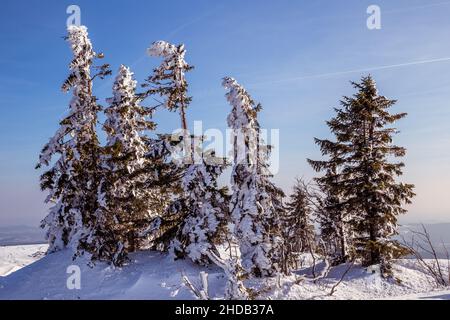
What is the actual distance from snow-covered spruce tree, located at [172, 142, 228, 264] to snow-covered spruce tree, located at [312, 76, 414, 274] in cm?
816

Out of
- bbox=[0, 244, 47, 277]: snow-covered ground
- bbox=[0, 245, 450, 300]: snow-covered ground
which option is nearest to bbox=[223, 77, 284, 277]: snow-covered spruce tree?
bbox=[0, 245, 450, 300]: snow-covered ground

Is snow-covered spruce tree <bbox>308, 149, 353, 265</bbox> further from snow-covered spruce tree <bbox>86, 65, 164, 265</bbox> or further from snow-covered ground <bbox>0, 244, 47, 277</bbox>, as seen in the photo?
snow-covered ground <bbox>0, 244, 47, 277</bbox>

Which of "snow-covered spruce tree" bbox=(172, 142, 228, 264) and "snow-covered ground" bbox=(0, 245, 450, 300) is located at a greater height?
"snow-covered spruce tree" bbox=(172, 142, 228, 264)

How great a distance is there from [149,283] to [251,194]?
654cm

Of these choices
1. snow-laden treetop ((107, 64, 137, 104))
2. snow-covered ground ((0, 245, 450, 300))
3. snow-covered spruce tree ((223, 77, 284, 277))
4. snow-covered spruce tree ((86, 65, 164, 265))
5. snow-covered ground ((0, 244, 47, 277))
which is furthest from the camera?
snow-covered ground ((0, 244, 47, 277))

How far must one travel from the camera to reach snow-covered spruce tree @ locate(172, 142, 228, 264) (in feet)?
58.3

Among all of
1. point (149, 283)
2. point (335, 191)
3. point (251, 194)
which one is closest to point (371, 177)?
point (335, 191)

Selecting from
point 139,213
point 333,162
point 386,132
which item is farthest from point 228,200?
point 386,132

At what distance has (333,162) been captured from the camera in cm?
2230

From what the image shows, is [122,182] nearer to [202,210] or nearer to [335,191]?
[202,210]

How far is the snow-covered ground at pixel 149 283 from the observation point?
15.5 m

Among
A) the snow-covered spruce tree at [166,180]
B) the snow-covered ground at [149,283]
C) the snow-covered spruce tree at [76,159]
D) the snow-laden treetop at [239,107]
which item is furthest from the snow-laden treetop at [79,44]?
the snow-covered ground at [149,283]

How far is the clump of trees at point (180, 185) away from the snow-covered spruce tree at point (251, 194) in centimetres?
5

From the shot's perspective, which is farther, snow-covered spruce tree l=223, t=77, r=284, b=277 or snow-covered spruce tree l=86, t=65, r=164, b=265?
snow-covered spruce tree l=86, t=65, r=164, b=265
